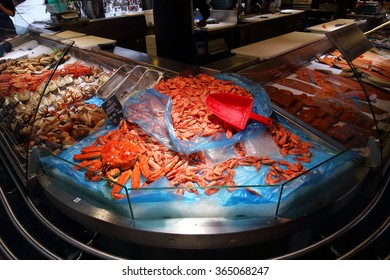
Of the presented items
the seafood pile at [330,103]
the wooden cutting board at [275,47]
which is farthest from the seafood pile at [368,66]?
the wooden cutting board at [275,47]

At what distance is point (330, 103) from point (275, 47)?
1.79 m

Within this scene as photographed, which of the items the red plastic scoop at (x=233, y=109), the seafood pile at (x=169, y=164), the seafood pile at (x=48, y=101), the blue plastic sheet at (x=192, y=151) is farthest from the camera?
the seafood pile at (x=48, y=101)

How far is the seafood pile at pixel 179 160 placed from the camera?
1518 millimetres

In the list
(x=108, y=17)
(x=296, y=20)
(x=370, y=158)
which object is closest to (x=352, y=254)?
(x=370, y=158)

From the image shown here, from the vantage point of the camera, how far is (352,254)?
1.46m

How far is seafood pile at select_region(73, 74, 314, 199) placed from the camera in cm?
152

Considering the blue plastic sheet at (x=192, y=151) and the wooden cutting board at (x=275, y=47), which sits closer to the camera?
the blue plastic sheet at (x=192, y=151)

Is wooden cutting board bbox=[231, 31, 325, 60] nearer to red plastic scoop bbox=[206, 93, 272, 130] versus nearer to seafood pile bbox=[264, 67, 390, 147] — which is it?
seafood pile bbox=[264, 67, 390, 147]

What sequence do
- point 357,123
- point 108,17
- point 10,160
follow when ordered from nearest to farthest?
point 357,123 → point 10,160 → point 108,17

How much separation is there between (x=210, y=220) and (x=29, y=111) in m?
1.88

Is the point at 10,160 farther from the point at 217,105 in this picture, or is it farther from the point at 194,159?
the point at 217,105

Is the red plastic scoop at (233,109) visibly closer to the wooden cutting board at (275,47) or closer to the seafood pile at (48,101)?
the seafood pile at (48,101)

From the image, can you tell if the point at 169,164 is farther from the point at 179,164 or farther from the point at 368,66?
the point at 368,66

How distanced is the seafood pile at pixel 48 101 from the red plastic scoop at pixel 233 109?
939 millimetres
